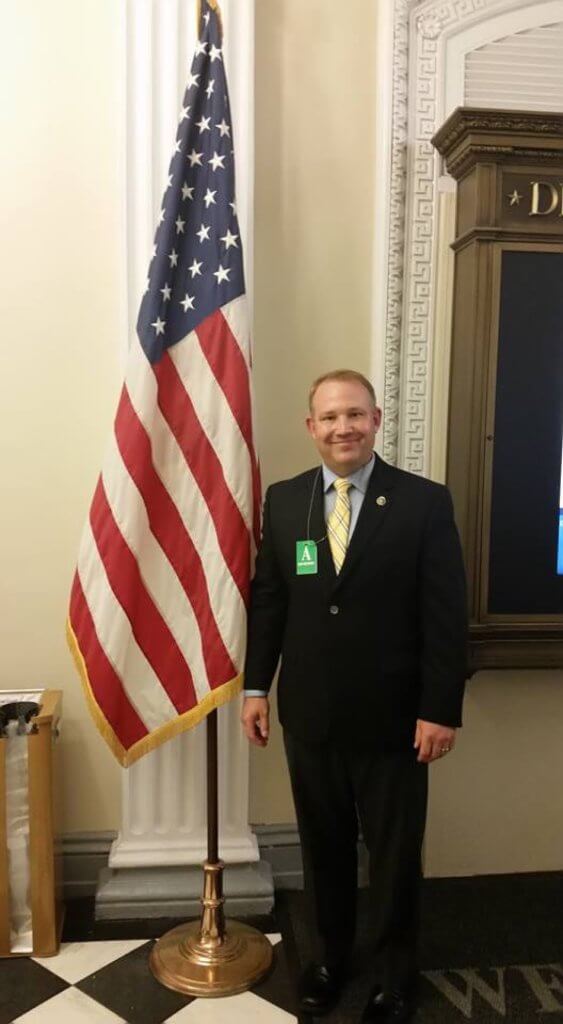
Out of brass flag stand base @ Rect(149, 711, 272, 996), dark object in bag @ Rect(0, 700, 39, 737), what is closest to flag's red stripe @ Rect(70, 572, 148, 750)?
brass flag stand base @ Rect(149, 711, 272, 996)

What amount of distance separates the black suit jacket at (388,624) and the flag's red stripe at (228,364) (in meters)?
0.36

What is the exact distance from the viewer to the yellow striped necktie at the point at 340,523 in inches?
72.5

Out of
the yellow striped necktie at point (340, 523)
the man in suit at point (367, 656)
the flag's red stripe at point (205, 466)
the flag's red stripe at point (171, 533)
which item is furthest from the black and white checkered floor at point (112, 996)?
the yellow striped necktie at point (340, 523)

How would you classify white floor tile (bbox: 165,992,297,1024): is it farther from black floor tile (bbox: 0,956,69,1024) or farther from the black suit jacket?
the black suit jacket

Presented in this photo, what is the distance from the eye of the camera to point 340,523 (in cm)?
186

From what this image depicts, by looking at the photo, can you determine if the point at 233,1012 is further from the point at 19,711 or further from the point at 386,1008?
the point at 19,711

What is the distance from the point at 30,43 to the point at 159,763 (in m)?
1.92

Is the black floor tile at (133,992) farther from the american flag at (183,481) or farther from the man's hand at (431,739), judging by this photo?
the man's hand at (431,739)

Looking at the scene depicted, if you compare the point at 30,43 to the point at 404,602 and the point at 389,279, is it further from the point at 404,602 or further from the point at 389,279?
the point at 404,602

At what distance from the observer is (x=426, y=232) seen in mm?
2373

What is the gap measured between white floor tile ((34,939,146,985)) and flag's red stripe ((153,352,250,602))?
3.18 feet

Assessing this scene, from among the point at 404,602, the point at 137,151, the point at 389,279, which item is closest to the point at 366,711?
the point at 404,602

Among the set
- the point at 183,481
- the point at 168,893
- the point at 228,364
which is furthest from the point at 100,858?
the point at 228,364

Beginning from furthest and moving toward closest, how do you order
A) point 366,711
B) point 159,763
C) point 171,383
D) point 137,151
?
point 159,763, point 137,151, point 171,383, point 366,711
